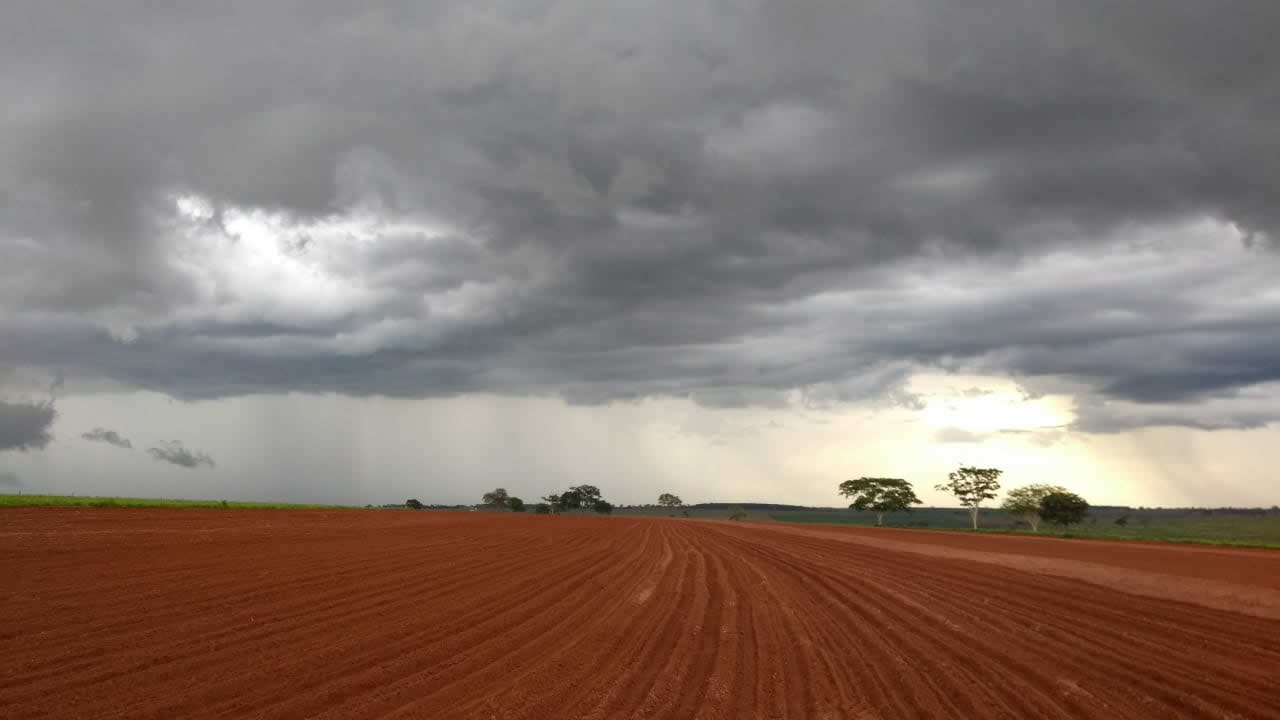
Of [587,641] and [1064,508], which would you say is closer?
[587,641]

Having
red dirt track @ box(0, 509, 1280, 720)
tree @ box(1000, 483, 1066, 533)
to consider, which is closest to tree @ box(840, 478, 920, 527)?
tree @ box(1000, 483, 1066, 533)

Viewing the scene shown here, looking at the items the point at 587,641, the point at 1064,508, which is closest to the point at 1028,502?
the point at 1064,508

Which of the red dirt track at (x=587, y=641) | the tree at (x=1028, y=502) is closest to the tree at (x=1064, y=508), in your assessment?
the tree at (x=1028, y=502)

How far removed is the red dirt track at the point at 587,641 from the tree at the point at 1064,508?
87.3 meters

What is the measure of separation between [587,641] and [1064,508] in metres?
108

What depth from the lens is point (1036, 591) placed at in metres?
23.4

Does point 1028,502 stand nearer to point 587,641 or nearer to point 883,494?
point 883,494

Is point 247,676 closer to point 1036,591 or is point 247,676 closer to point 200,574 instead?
point 200,574

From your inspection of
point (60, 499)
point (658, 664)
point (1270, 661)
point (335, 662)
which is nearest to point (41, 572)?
point (335, 662)

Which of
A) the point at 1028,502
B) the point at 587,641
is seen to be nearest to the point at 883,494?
the point at 1028,502

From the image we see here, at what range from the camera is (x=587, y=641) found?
1309 centimetres

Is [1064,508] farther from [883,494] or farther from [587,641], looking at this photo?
[587,641]

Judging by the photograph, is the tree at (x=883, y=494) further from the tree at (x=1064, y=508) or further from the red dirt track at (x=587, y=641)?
the red dirt track at (x=587, y=641)

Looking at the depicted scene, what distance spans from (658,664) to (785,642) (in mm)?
3014
